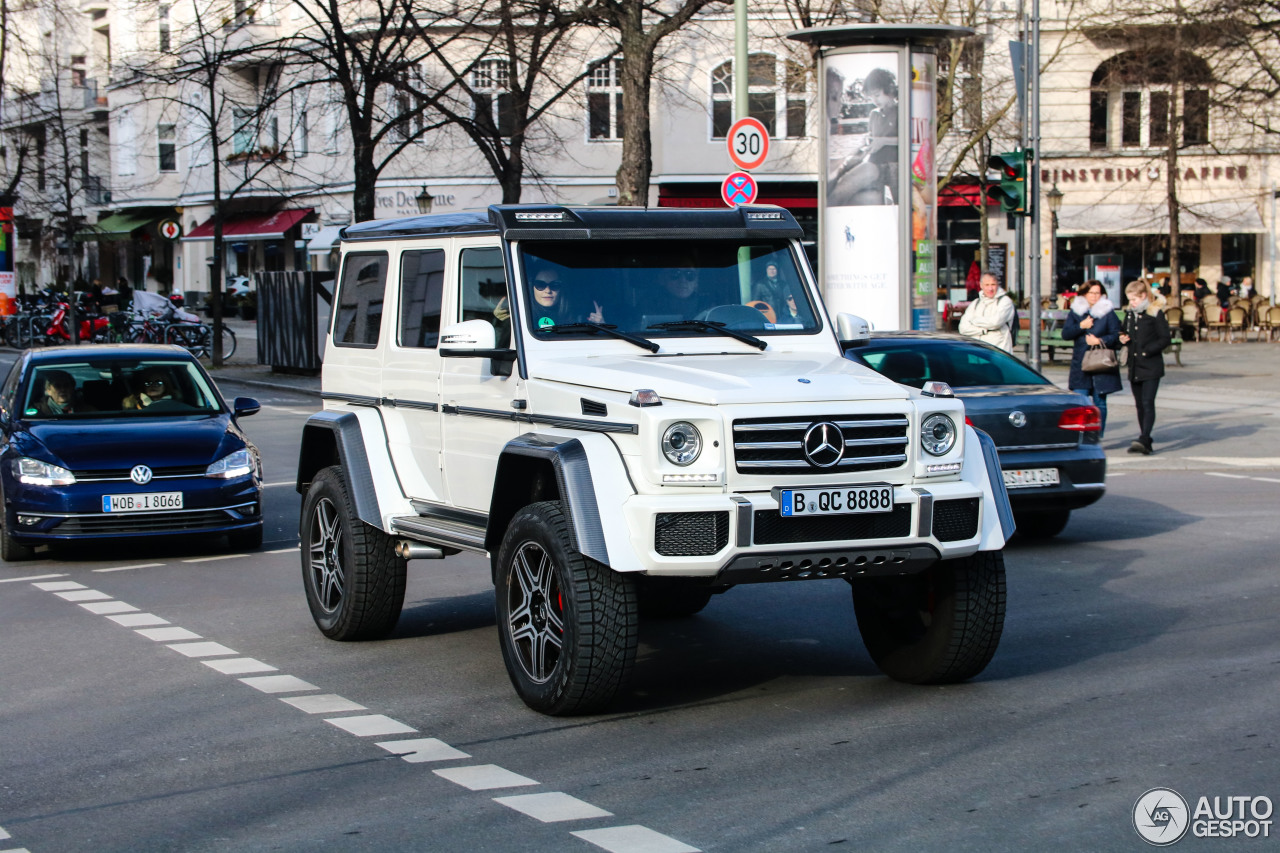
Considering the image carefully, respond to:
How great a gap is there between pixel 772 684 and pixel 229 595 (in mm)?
4322

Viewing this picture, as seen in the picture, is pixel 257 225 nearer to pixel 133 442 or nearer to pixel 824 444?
pixel 133 442

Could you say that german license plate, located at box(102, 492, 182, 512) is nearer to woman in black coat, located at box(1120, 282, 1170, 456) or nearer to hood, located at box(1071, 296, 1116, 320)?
hood, located at box(1071, 296, 1116, 320)

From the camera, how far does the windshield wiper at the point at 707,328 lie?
24.9 ft

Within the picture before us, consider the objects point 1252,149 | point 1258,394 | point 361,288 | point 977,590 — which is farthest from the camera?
point 1252,149

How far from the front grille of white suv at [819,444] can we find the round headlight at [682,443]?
0.50ft

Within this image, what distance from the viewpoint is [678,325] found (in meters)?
7.62

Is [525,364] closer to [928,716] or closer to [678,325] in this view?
[678,325]

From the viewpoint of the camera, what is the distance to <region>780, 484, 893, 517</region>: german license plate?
6441 millimetres

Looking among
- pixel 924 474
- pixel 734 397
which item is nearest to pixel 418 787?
pixel 734 397

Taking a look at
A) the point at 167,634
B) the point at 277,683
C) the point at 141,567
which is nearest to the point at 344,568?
the point at 277,683

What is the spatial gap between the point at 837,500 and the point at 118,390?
26.3 feet

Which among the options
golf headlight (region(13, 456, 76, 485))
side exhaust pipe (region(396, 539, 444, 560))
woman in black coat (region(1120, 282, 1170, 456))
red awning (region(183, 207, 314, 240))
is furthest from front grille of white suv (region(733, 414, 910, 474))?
red awning (region(183, 207, 314, 240))

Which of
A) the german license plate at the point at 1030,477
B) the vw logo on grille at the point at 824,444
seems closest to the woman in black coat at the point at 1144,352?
the german license plate at the point at 1030,477

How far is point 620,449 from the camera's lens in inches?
259
